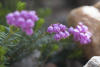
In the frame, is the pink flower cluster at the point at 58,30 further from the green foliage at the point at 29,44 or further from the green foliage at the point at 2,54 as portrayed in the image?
the green foliage at the point at 2,54

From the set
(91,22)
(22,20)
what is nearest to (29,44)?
(91,22)

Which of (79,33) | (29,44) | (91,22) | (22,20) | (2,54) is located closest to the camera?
(22,20)

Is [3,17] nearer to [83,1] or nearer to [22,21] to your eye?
[22,21]

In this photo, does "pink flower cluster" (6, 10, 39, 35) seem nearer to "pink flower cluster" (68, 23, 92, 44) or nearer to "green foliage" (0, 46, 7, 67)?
"green foliage" (0, 46, 7, 67)

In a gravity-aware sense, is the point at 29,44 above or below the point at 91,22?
below

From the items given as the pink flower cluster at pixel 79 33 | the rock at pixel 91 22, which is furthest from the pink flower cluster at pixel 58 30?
the rock at pixel 91 22

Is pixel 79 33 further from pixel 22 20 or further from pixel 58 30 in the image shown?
pixel 22 20

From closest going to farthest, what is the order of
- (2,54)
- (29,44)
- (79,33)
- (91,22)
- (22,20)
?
(22,20), (2,54), (79,33), (29,44), (91,22)

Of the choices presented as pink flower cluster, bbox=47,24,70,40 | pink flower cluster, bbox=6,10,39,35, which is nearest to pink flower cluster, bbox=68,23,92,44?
pink flower cluster, bbox=47,24,70,40

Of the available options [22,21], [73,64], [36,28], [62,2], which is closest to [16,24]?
[22,21]

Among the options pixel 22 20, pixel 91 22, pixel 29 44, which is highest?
pixel 22 20
